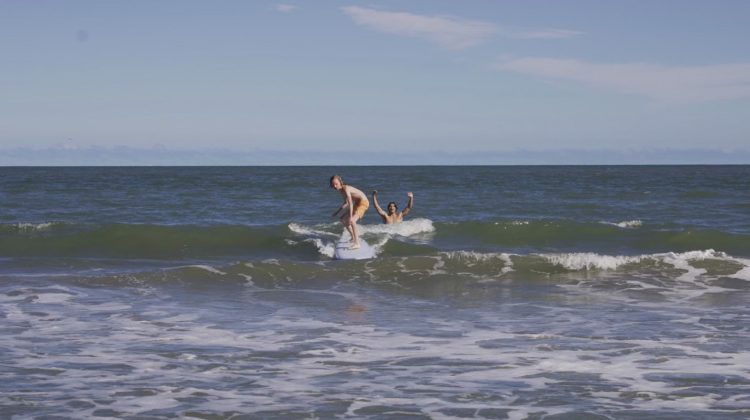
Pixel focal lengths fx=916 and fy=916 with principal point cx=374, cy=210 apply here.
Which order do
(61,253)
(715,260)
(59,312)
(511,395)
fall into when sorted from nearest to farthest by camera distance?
(511,395)
(59,312)
(715,260)
(61,253)

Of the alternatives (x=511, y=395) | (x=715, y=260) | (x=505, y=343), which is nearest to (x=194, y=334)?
(x=505, y=343)

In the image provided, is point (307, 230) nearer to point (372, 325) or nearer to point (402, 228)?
point (402, 228)

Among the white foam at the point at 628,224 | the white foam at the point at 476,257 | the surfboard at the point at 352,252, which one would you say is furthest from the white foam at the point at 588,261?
the white foam at the point at 628,224

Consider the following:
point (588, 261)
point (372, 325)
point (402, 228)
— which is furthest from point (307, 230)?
point (372, 325)

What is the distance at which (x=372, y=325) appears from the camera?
34.9 ft

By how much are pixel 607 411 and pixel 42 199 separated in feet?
110

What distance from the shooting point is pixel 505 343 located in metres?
9.43

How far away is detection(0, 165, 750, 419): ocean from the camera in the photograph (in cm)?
721

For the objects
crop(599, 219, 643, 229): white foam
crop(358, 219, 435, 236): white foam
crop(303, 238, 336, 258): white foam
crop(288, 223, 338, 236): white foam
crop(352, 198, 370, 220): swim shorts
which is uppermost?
crop(352, 198, 370, 220): swim shorts

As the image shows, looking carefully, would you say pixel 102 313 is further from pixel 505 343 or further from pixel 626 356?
pixel 626 356

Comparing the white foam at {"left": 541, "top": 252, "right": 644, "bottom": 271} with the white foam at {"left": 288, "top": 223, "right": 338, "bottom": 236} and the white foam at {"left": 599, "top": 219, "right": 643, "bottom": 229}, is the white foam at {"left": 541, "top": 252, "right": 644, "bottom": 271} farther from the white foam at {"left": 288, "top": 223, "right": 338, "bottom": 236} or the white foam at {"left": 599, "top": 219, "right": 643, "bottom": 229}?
the white foam at {"left": 599, "top": 219, "right": 643, "bottom": 229}

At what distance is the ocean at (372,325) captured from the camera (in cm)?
721

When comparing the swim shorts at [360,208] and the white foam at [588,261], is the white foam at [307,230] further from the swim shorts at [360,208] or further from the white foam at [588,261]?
the white foam at [588,261]

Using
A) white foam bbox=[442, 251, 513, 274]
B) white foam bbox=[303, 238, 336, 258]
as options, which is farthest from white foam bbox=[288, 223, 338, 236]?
white foam bbox=[442, 251, 513, 274]
